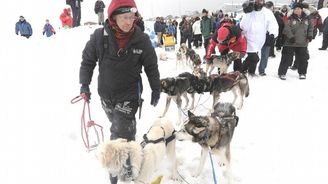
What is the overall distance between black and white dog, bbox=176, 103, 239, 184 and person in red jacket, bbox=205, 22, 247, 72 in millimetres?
3369

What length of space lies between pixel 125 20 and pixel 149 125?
2651 millimetres

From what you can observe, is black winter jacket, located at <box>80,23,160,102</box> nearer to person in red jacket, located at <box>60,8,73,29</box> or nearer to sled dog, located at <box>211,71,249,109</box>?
sled dog, located at <box>211,71,249,109</box>

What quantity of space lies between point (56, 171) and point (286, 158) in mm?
3051

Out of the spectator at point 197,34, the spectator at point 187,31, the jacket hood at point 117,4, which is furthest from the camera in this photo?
the spectator at point 187,31

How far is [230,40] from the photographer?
654 cm

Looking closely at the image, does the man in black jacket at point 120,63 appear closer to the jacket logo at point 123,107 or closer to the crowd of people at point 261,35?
the jacket logo at point 123,107

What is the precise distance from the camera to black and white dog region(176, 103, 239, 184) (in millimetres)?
2939

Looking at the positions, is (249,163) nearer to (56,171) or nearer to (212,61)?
(56,171)

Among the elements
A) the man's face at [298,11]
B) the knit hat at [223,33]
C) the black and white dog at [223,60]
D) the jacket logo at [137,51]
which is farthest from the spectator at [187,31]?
the jacket logo at [137,51]

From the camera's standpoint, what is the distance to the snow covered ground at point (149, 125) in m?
3.46

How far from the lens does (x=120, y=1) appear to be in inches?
98.1

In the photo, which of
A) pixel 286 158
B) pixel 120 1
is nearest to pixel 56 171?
pixel 120 1

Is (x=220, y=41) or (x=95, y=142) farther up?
(x=220, y=41)

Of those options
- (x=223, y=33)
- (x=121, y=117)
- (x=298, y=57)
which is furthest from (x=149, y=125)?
(x=298, y=57)
